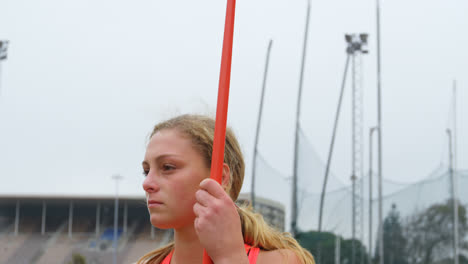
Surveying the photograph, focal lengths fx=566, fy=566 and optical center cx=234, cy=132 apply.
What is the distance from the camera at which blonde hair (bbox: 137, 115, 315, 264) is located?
5.28 feet

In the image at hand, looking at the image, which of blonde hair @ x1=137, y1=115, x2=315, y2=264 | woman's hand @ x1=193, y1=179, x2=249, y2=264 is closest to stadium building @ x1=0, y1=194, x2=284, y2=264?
blonde hair @ x1=137, y1=115, x2=315, y2=264

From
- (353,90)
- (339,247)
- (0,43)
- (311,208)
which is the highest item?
(0,43)

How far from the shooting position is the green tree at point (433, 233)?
632 inches

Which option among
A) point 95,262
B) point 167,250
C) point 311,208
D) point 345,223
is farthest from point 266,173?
point 95,262

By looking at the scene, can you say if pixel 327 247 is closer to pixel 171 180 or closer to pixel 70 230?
pixel 171 180

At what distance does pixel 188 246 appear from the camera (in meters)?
1.64

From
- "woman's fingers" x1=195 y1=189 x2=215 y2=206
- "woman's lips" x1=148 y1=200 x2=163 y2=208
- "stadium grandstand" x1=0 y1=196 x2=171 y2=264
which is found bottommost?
"stadium grandstand" x1=0 y1=196 x2=171 y2=264

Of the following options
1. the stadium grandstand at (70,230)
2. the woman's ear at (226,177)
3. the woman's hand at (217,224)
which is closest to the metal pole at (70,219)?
the stadium grandstand at (70,230)

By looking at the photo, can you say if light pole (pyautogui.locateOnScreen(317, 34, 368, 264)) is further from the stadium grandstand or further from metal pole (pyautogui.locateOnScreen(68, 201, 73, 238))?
metal pole (pyautogui.locateOnScreen(68, 201, 73, 238))

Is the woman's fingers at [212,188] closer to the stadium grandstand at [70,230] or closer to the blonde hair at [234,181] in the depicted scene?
the blonde hair at [234,181]

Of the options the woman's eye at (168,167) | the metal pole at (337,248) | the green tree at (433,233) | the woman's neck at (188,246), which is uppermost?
the woman's eye at (168,167)

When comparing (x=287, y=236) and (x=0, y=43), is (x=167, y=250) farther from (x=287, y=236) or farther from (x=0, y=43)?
(x=0, y=43)

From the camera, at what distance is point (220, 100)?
1050 millimetres

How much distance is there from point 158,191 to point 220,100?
542 millimetres
